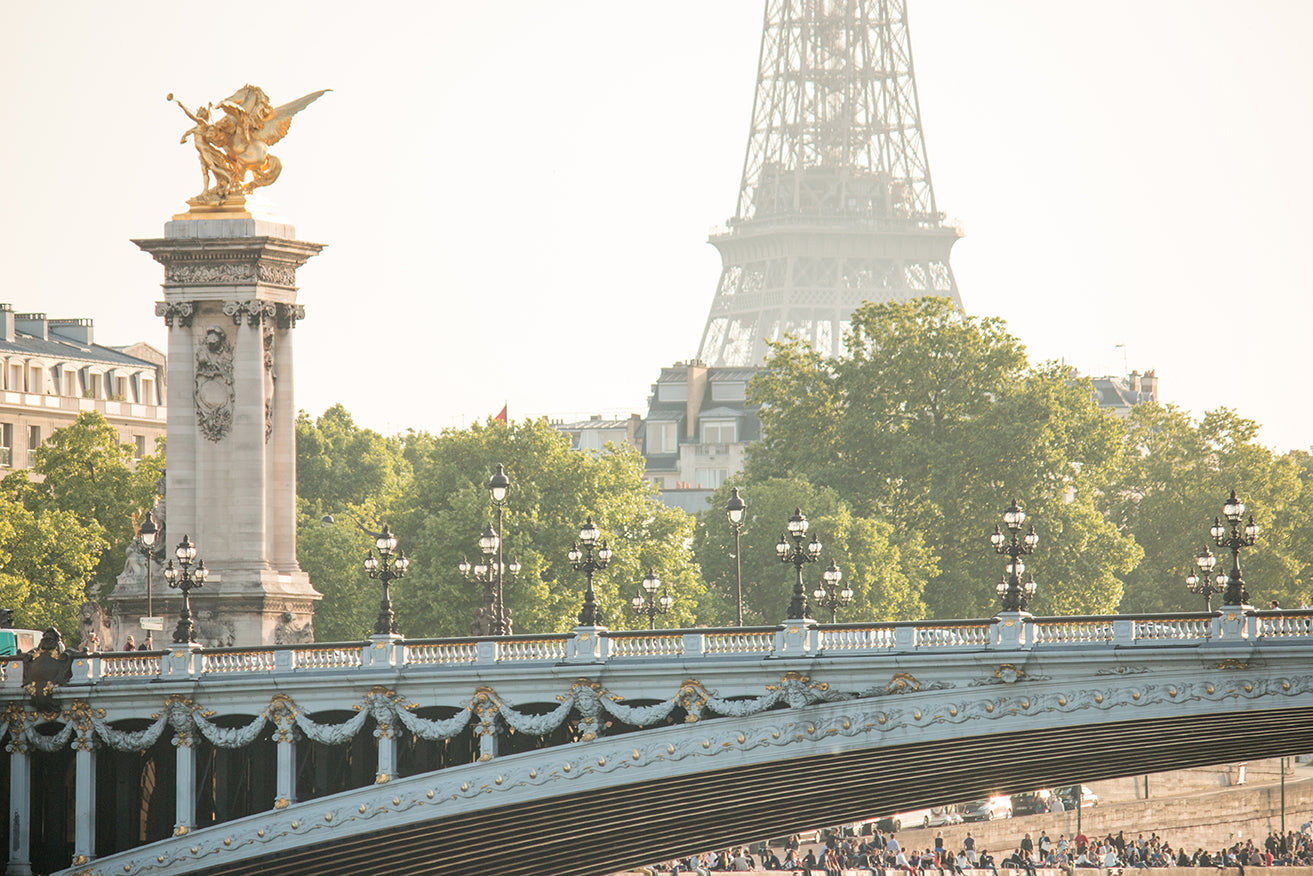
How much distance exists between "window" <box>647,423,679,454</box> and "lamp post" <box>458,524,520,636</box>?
233 feet

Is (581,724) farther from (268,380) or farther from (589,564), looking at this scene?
(268,380)

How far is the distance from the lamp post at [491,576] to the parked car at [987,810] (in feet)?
68.0

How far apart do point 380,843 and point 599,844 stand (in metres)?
8.13

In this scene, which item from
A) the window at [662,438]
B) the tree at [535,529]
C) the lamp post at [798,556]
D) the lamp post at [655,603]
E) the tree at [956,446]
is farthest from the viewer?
the window at [662,438]

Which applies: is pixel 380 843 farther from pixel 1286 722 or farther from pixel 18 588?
pixel 18 588

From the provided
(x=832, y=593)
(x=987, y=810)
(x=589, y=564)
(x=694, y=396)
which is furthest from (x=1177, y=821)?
(x=694, y=396)

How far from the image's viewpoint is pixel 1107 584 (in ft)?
305

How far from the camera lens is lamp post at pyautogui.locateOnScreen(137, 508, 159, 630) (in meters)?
63.0

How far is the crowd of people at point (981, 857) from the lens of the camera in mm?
78875

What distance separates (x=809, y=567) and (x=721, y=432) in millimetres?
58388

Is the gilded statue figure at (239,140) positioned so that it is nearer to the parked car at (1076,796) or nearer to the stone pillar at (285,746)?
the stone pillar at (285,746)

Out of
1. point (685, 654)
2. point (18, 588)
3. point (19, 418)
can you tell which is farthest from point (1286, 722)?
point (19, 418)

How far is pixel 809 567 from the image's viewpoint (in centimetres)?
9225

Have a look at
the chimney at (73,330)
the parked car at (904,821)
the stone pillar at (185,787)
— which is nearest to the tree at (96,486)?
the chimney at (73,330)
